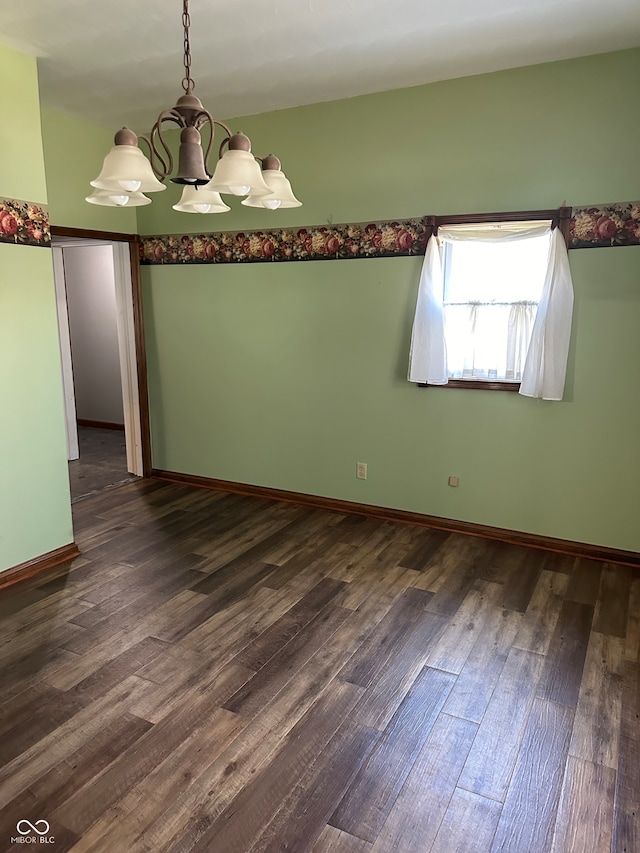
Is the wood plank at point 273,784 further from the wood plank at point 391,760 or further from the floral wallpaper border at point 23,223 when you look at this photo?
the floral wallpaper border at point 23,223

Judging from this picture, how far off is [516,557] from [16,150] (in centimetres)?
367

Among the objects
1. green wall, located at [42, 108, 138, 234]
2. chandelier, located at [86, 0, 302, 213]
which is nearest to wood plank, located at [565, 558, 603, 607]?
chandelier, located at [86, 0, 302, 213]

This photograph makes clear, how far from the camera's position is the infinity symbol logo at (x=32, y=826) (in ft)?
5.67

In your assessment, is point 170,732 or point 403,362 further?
point 403,362

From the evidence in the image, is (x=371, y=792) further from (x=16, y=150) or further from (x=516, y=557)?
(x=16, y=150)

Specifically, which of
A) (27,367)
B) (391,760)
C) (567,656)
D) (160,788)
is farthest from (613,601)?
(27,367)

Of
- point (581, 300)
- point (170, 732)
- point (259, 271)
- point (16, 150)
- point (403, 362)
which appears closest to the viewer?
point (170, 732)

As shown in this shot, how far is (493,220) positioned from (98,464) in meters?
4.13

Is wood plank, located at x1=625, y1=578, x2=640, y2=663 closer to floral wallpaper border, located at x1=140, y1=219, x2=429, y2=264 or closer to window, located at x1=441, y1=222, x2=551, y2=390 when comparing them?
window, located at x1=441, y1=222, x2=551, y2=390

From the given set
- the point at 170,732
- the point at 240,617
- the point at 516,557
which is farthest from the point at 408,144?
the point at 170,732

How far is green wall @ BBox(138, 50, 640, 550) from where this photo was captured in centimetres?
330

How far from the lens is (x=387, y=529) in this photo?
13.2 ft

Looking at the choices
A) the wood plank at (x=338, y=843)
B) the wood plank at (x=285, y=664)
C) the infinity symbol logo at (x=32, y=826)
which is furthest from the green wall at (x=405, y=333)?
the infinity symbol logo at (x=32, y=826)

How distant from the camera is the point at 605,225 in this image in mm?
3252
